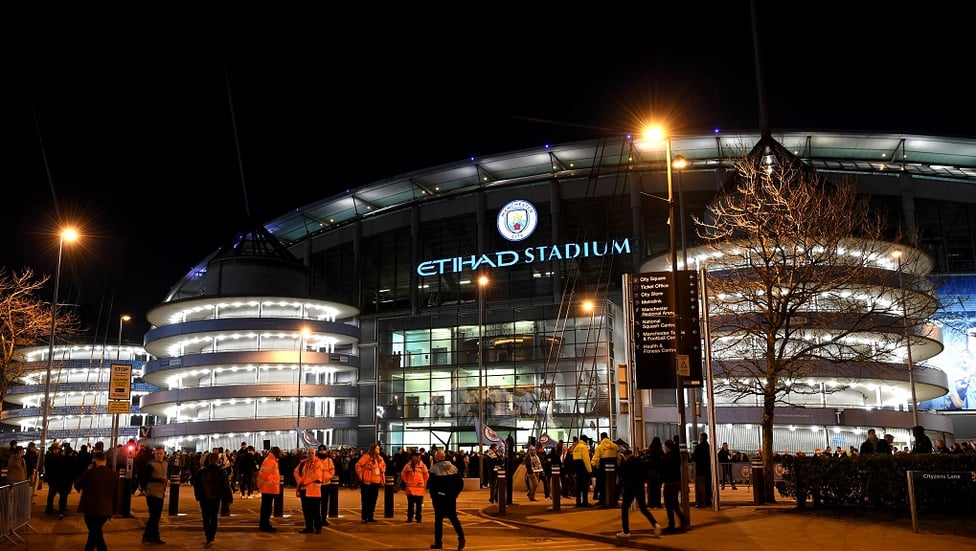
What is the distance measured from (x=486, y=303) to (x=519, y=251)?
16.8 ft

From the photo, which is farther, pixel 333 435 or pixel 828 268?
pixel 333 435

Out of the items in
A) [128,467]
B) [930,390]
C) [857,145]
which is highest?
[857,145]

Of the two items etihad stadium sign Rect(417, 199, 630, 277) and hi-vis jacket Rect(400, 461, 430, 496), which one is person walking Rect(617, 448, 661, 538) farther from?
etihad stadium sign Rect(417, 199, 630, 277)

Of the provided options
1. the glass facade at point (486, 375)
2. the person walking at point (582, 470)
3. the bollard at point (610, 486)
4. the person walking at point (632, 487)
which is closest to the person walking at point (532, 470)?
the person walking at point (582, 470)

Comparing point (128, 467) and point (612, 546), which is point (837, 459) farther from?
point (128, 467)

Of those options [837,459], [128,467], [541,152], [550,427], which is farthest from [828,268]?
[541,152]

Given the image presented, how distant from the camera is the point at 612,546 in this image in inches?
626

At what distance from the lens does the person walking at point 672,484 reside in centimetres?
1675

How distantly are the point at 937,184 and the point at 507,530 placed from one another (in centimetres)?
5672

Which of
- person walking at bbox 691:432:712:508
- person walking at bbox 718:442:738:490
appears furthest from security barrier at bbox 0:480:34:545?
person walking at bbox 718:442:738:490

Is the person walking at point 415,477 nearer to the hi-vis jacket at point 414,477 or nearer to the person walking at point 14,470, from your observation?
the hi-vis jacket at point 414,477

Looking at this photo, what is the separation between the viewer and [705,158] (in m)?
66.1

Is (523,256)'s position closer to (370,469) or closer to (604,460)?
(604,460)

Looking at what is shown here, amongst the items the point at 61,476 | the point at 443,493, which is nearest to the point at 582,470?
the point at 443,493
